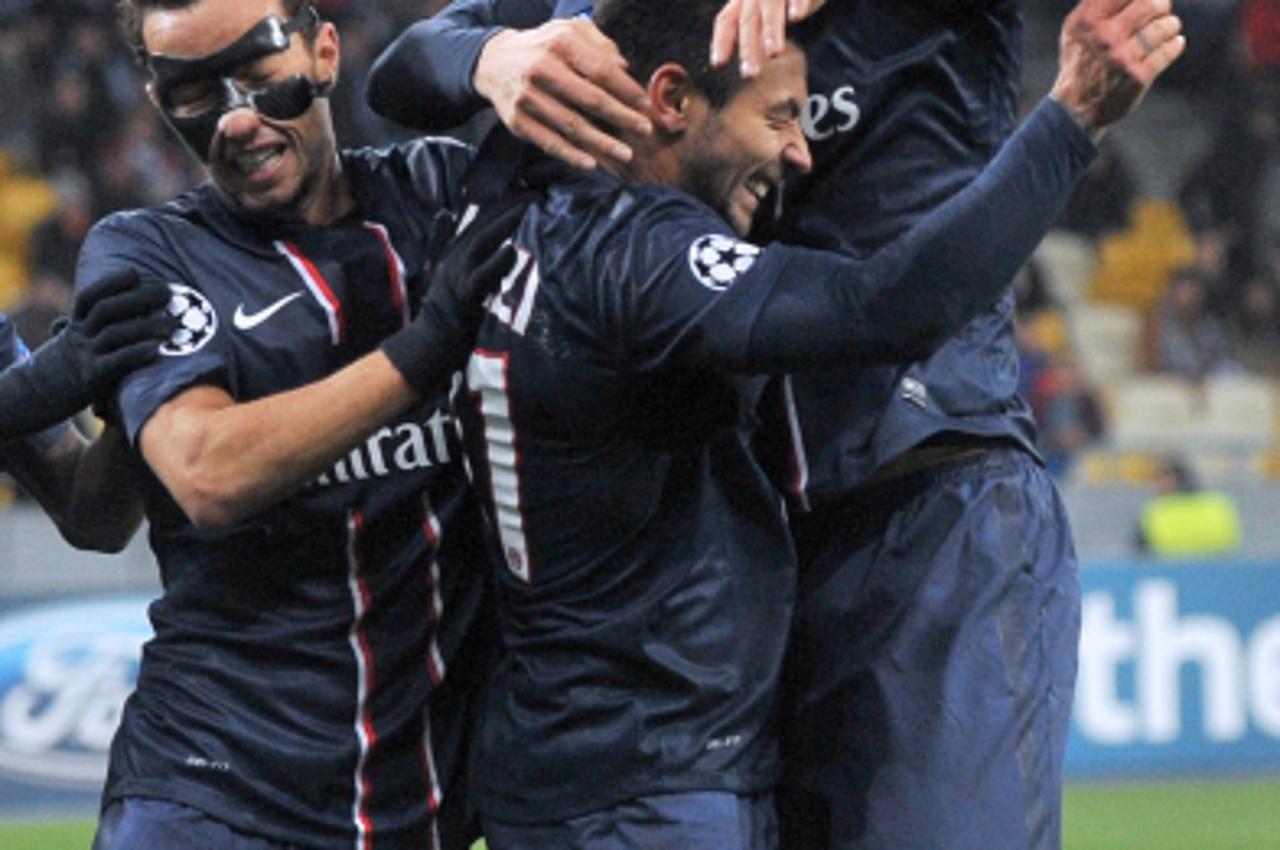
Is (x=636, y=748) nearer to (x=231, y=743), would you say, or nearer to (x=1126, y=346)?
(x=231, y=743)

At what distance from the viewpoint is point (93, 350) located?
3738 mm

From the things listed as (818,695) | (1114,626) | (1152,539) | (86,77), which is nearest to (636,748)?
(818,695)

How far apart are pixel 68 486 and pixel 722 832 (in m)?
1.58

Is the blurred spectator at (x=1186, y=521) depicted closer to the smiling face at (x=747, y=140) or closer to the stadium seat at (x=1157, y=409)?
the stadium seat at (x=1157, y=409)

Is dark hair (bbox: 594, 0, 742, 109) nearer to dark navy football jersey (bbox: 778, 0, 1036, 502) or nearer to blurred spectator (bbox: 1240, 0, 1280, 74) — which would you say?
dark navy football jersey (bbox: 778, 0, 1036, 502)

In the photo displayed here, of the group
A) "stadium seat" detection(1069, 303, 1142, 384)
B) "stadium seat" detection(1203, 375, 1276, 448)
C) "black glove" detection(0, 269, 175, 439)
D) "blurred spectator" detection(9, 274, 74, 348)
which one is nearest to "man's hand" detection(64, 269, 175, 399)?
"black glove" detection(0, 269, 175, 439)

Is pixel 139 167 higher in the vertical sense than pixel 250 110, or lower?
lower

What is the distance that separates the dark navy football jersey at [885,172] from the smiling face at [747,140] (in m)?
0.27

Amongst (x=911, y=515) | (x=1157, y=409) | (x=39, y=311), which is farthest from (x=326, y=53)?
(x=1157, y=409)

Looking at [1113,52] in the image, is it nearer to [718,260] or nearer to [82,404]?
[718,260]

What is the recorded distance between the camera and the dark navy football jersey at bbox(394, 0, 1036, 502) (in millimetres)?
3678

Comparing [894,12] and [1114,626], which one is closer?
[894,12]

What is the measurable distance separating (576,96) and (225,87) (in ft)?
2.62

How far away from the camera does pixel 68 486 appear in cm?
429
